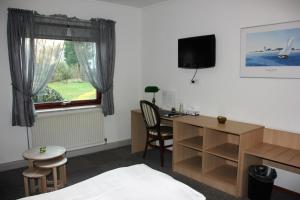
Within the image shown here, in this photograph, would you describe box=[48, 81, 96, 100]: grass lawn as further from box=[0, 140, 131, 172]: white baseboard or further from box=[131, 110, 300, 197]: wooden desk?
box=[131, 110, 300, 197]: wooden desk

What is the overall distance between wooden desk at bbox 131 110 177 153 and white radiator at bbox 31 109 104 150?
1.87 feet

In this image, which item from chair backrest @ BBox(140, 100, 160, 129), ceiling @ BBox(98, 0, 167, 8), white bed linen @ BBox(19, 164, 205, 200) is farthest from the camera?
ceiling @ BBox(98, 0, 167, 8)

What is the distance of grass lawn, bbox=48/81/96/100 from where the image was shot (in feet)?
13.3

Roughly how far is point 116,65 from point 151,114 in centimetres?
136

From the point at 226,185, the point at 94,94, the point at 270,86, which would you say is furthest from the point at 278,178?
the point at 94,94

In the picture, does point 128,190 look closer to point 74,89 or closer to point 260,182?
point 260,182

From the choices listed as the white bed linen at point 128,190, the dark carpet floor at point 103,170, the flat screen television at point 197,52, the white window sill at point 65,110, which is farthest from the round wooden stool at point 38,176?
the flat screen television at point 197,52

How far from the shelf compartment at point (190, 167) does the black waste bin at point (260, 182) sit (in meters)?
0.68

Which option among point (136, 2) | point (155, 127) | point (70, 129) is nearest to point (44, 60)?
point (70, 129)

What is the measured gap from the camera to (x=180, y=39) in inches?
154

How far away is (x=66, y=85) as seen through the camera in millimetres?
4133

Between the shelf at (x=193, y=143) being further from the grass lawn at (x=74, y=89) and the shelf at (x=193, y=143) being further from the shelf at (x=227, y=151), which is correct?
the grass lawn at (x=74, y=89)

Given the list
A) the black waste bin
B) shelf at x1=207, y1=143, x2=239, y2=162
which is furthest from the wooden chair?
the black waste bin

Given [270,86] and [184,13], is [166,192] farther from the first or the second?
[184,13]
